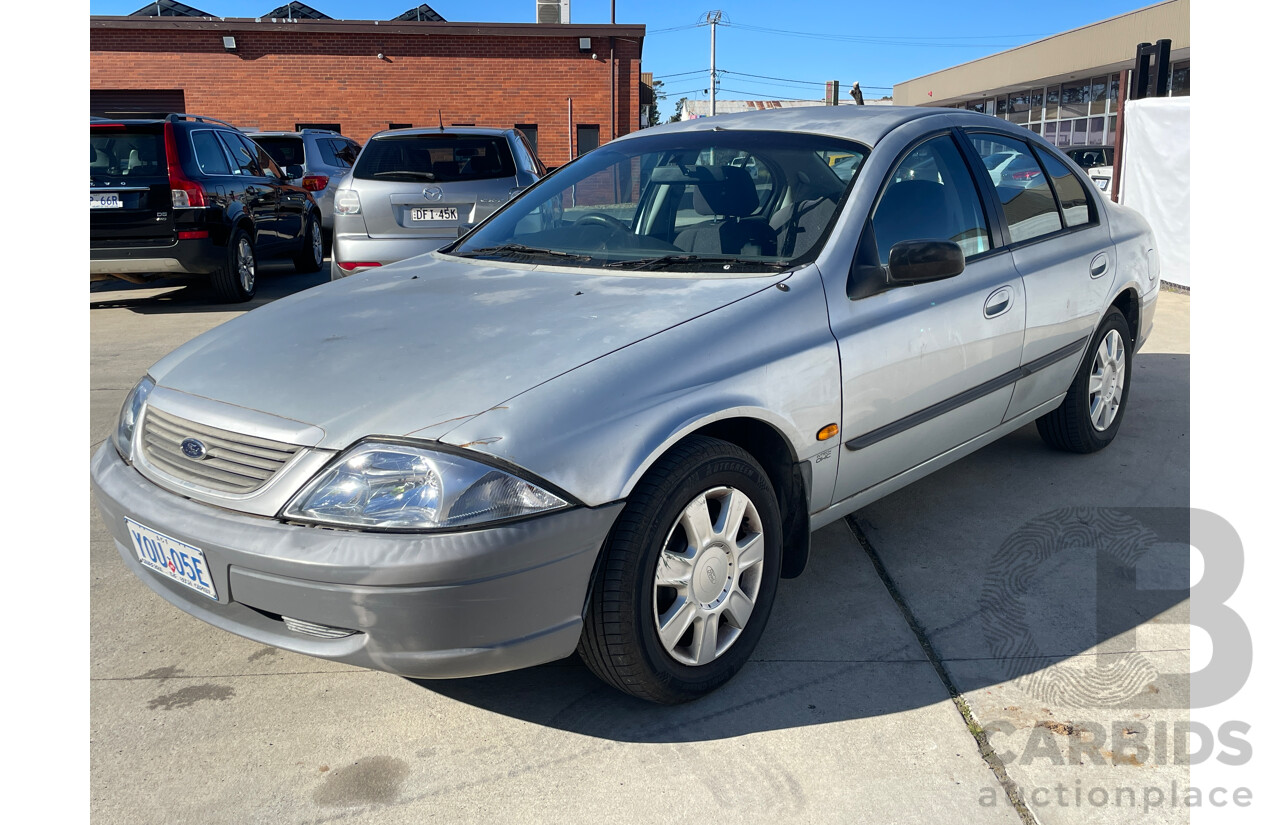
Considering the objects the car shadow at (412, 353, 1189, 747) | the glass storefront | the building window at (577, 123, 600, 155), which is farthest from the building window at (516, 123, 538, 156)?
the car shadow at (412, 353, 1189, 747)

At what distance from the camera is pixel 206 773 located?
245 cm

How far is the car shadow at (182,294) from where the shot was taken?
375 inches

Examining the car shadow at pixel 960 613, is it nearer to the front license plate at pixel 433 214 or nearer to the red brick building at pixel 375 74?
the front license plate at pixel 433 214

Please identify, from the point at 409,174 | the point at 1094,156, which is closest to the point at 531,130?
the point at 1094,156

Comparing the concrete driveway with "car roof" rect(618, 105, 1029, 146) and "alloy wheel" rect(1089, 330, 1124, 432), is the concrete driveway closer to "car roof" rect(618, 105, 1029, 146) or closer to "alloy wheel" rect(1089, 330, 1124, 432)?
"alloy wheel" rect(1089, 330, 1124, 432)

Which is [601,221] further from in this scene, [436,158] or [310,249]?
[310,249]

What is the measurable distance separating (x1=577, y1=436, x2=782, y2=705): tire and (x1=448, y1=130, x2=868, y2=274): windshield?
781 mm

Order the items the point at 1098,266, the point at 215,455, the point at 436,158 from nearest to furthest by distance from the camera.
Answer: the point at 215,455 → the point at 1098,266 → the point at 436,158

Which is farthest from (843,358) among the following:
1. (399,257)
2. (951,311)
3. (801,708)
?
(399,257)

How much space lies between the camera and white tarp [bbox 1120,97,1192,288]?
30.2 feet

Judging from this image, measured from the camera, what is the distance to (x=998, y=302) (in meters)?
3.64

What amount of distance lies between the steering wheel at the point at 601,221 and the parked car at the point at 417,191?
3.95 meters

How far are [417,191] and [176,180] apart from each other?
8.15 ft

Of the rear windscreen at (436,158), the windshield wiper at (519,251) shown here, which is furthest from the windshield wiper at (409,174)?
the windshield wiper at (519,251)
